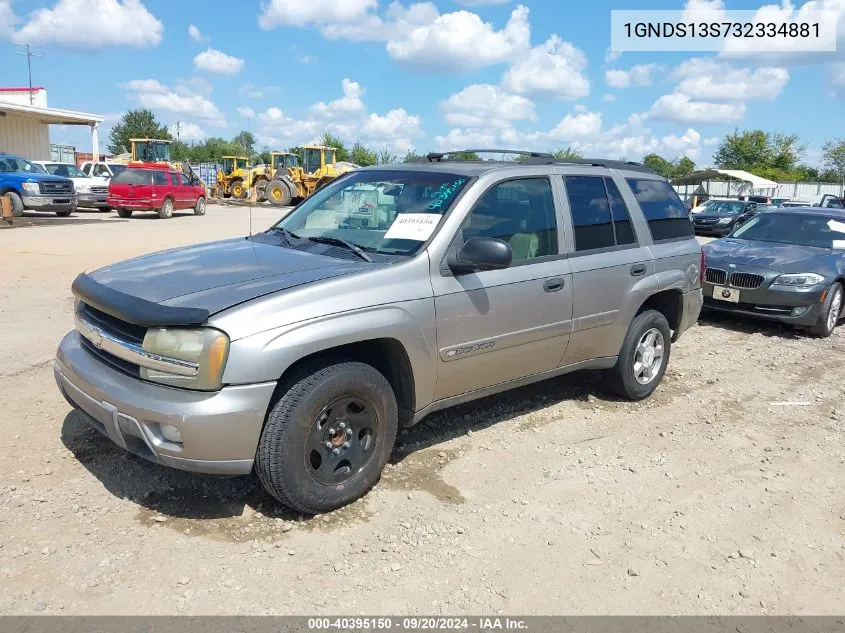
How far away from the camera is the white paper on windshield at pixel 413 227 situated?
3.91 meters

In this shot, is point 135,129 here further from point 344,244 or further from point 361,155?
point 344,244

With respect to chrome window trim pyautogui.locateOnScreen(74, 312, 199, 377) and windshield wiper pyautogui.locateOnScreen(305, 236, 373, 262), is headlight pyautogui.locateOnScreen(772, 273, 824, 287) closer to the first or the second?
windshield wiper pyautogui.locateOnScreen(305, 236, 373, 262)

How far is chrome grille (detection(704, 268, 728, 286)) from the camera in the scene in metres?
8.47

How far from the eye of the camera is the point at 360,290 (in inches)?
136

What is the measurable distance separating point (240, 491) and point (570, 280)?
8.04 feet

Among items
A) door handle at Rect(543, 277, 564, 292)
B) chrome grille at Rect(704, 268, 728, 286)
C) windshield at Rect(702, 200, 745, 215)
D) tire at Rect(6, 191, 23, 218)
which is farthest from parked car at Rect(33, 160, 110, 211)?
door handle at Rect(543, 277, 564, 292)

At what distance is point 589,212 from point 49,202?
21.1 m

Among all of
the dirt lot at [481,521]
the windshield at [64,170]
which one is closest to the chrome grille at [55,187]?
the windshield at [64,170]

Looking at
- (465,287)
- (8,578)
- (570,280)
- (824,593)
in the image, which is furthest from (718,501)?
(8,578)

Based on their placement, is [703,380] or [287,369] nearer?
[287,369]

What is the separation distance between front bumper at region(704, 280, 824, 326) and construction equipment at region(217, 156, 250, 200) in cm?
3269

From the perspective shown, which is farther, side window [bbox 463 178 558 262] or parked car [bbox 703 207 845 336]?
parked car [bbox 703 207 845 336]

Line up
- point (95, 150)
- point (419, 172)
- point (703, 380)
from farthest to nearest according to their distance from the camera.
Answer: point (95, 150)
point (703, 380)
point (419, 172)

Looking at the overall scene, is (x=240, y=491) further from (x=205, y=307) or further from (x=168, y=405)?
(x=205, y=307)
